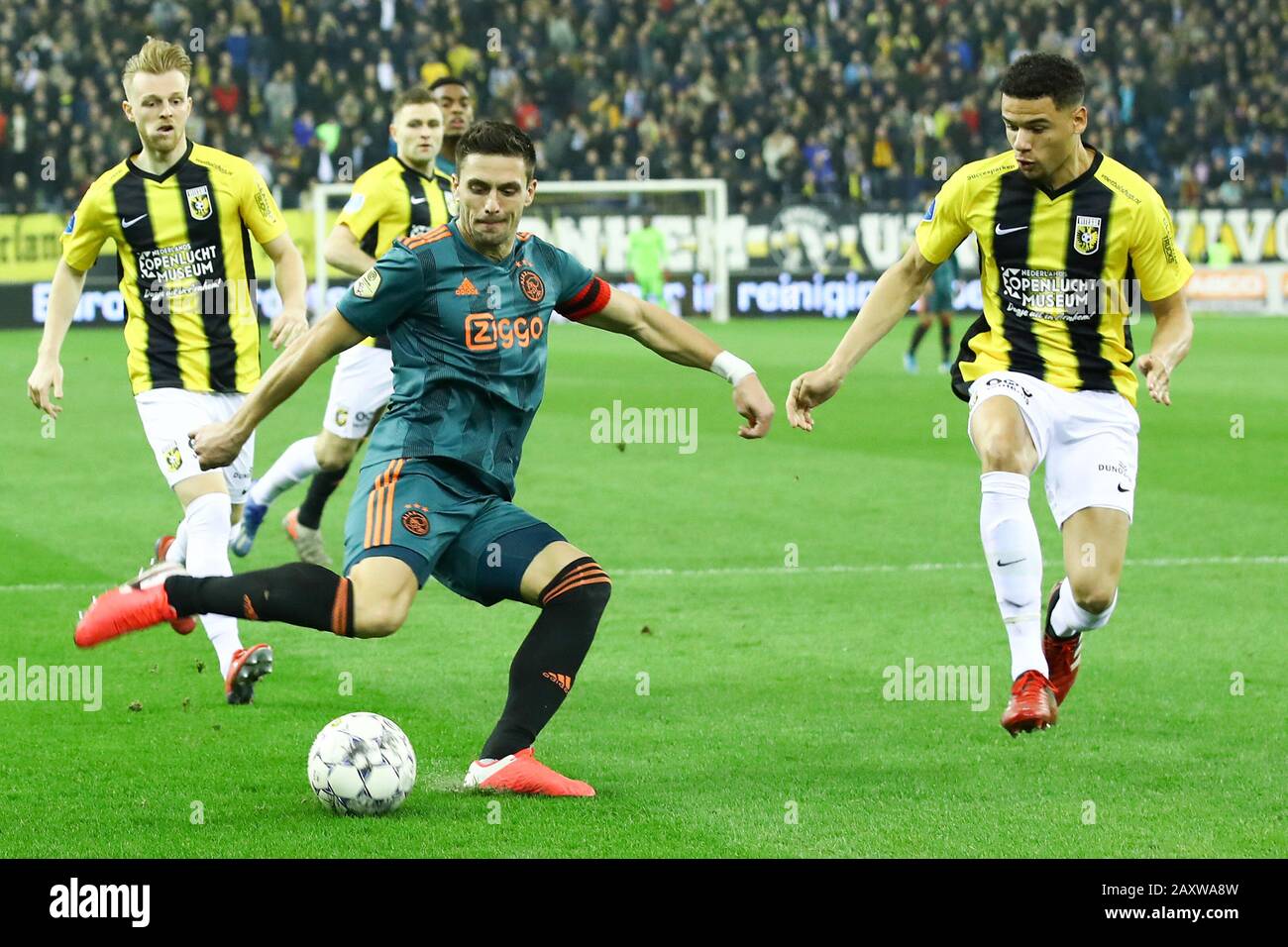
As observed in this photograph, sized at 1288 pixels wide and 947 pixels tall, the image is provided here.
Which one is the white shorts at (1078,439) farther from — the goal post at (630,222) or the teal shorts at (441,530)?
the goal post at (630,222)

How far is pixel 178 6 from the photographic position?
3231cm

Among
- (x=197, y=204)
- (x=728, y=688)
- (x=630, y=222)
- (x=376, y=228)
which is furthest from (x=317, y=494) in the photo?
(x=630, y=222)

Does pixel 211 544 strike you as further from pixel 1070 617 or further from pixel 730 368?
pixel 1070 617

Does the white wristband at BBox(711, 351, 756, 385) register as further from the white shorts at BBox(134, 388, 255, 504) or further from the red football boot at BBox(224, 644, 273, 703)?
the white shorts at BBox(134, 388, 255, 504)

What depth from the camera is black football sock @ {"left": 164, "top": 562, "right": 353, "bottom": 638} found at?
17.6 ft

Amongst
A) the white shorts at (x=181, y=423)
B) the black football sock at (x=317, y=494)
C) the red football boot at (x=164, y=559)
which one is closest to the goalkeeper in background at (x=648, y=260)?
the black football sock at (x=317, y=494)

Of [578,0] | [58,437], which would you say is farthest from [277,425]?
[578,0]

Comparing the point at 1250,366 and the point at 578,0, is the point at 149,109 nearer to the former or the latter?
the point at 1250,366

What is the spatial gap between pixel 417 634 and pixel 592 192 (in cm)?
2157

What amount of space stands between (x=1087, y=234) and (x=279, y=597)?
2843mm

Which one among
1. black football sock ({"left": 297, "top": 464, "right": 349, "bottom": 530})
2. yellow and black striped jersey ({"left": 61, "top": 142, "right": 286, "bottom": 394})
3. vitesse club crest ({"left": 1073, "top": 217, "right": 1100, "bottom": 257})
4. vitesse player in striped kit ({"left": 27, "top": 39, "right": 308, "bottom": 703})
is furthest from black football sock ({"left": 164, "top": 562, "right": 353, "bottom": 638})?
black football sock ({"left": 297, "top": 464, "right": 349, "bottom": 530})

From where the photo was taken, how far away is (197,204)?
24.0 feet

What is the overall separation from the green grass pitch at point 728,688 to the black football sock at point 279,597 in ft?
1.73

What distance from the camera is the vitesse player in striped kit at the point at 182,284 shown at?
7.23 m
